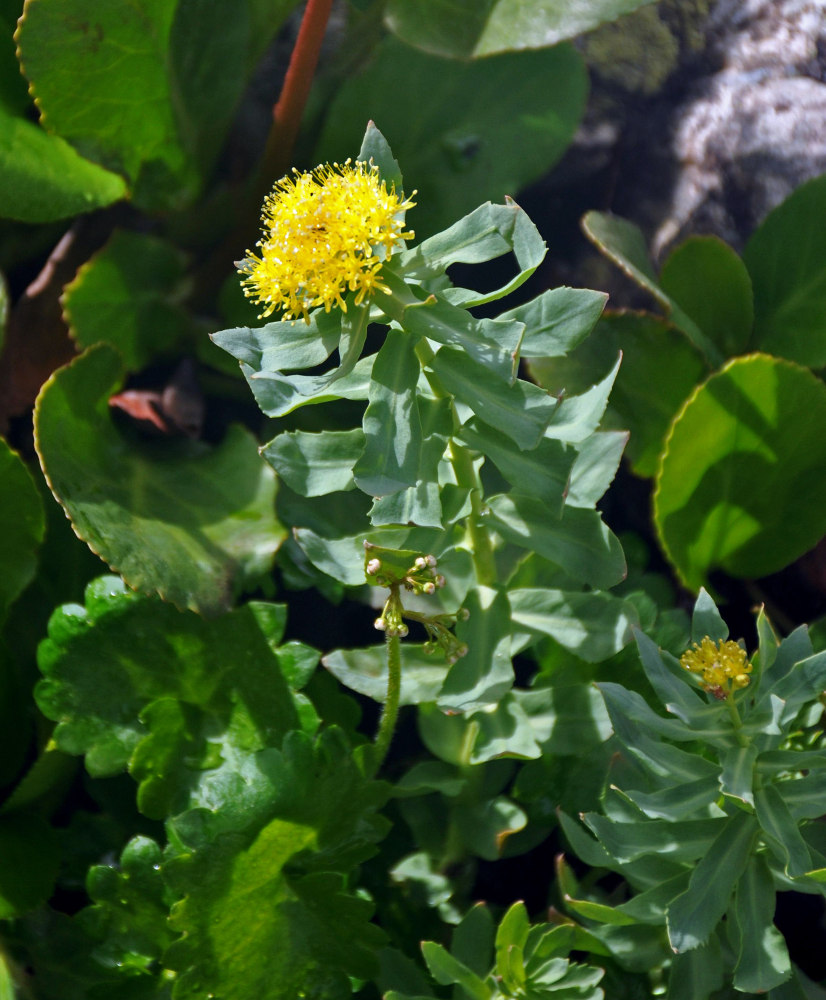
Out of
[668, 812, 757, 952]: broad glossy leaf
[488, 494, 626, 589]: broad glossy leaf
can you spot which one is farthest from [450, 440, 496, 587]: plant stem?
[668, 812, 757, 952]: broad glossy leaf

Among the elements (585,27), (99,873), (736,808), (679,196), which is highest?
(585,27)

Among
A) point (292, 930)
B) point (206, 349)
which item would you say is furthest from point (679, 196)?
point (292, 930)

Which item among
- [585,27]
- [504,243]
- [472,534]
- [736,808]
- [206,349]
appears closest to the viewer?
[504,243]

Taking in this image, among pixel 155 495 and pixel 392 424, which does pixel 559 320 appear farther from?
pixel 155 495

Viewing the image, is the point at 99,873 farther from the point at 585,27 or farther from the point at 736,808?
the point at 585,27

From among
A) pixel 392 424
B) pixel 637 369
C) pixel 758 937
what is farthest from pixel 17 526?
pixel 758 937
